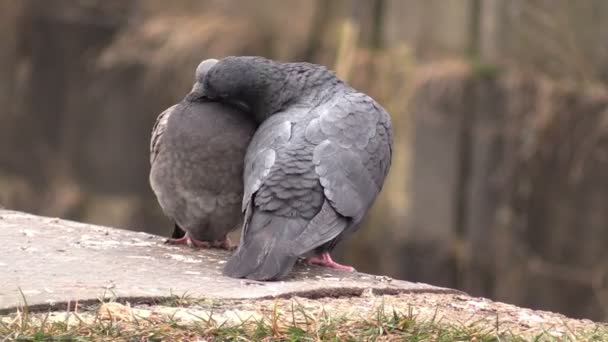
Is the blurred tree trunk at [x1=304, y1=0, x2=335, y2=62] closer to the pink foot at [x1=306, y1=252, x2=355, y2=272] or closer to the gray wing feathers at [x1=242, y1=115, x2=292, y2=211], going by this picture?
the gray wing feathers at [x1=242, y1=115, x2=292, y2=211]

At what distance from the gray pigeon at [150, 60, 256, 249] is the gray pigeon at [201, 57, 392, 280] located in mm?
98

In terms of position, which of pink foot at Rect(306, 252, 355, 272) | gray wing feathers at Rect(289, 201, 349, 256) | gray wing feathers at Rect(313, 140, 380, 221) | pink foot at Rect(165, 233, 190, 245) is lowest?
pink foot at Rect(165, 233, 190, 245)

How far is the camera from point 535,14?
813cm

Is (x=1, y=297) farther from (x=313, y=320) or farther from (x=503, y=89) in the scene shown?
(x=503, y=89)

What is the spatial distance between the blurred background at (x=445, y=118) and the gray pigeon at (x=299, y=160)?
2.86 m

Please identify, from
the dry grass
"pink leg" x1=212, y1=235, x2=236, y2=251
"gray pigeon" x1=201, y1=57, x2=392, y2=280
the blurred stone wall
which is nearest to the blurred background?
the blurred stone wall

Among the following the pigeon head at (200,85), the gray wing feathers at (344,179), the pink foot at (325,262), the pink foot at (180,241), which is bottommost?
the pink foot at (180,241)

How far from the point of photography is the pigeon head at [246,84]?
535 centimetres

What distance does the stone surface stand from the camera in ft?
13.4

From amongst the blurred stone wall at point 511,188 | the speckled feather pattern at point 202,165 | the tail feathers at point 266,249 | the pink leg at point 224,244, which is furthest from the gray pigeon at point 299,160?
the blurred stone wall at point 511,188

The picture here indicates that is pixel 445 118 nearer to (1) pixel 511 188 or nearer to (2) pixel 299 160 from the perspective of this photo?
(1) pixel 511 188

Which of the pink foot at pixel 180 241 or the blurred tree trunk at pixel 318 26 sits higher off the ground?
the blurred tree trunk at pixel 318 26

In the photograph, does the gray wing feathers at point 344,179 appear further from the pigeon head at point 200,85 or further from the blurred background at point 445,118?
the blurred background at point 445,118

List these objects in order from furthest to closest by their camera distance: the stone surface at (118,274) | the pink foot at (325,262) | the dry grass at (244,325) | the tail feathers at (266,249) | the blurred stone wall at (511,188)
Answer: the blurred stone wall at (511,188) < the pink foot at (325,262) < the tail feathers at (266,249) < the stone surface at (118,274) < the dry grass at (244,325)
